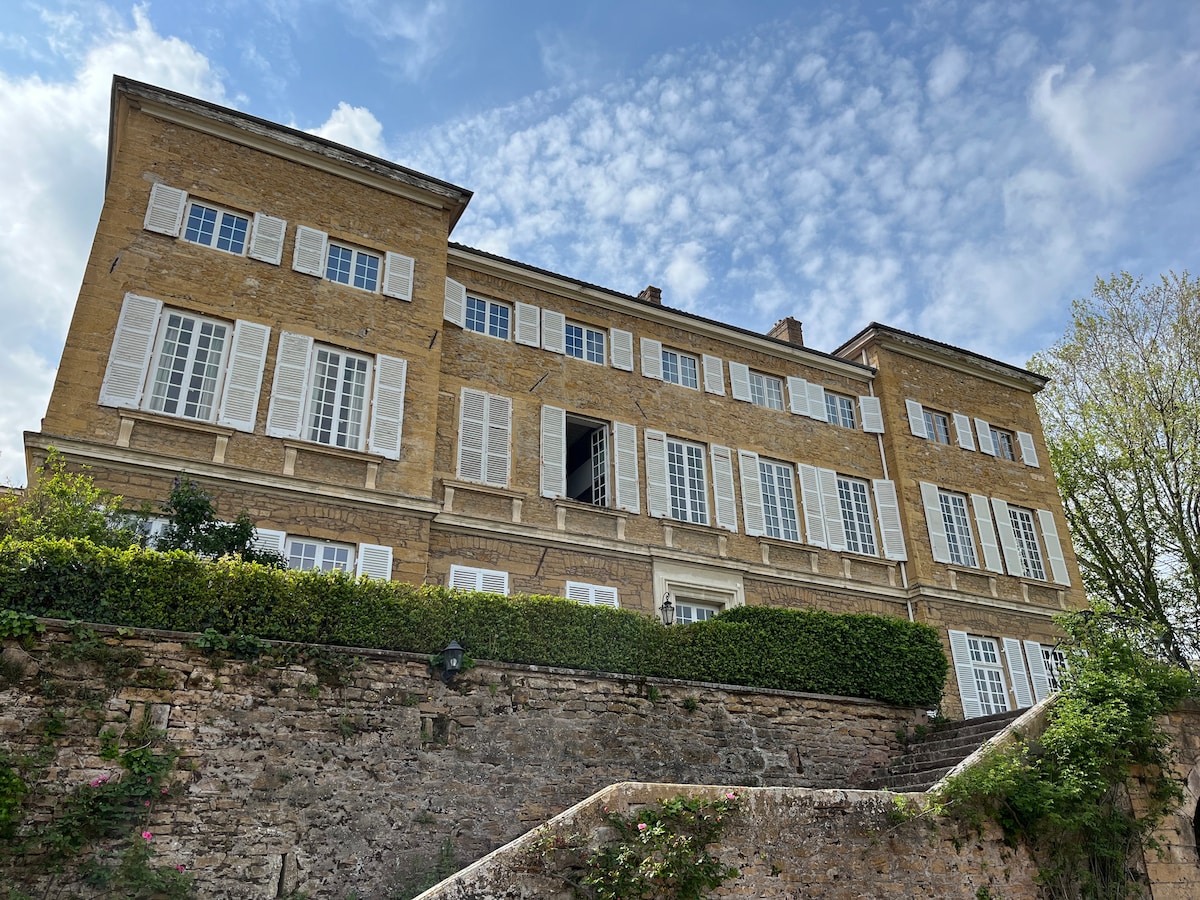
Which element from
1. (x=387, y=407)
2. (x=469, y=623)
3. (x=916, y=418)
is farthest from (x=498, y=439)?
(x=916, y=418)

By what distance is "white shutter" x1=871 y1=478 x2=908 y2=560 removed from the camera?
18.6m

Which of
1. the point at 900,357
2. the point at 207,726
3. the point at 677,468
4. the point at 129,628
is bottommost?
the point at 207,726

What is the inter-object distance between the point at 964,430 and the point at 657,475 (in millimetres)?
8786

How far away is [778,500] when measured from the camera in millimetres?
17922

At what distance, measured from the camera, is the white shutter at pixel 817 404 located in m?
19.4

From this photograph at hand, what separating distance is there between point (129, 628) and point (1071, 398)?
2299cm

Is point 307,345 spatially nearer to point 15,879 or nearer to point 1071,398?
point 15,879

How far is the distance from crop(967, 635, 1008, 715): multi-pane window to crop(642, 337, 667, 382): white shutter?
8.57 metres

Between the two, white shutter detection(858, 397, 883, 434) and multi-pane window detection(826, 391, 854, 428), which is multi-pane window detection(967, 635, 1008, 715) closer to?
white shutter detection(858, 397, 883, 434)

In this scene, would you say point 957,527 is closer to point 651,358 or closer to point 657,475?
point 657,475

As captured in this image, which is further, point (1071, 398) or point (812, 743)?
point (1071, 398)

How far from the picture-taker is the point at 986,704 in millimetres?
17703

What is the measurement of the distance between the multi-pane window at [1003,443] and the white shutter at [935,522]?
290 centimetres

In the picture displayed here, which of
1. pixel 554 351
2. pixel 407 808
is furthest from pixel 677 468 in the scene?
pixel 407 808
